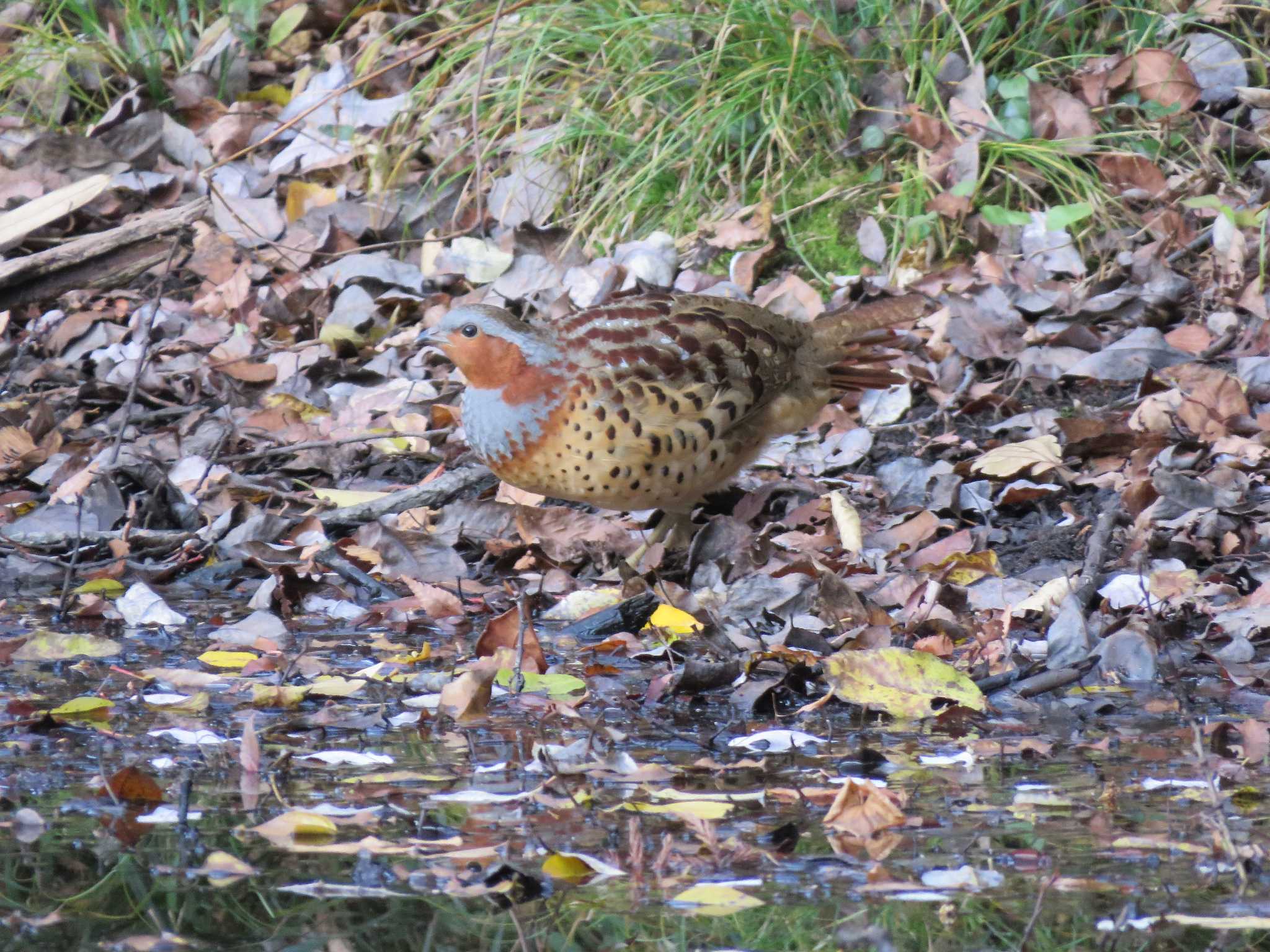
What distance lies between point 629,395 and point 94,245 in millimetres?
2942

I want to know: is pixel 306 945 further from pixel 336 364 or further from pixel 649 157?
pixel 649 157

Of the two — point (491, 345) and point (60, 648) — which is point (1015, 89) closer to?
point (491, 345)

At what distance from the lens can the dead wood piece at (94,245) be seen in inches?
250

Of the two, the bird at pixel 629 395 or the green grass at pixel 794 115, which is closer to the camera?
the bird at pixel 629 395

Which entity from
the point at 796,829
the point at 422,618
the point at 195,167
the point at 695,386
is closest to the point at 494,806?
the point at 796,829

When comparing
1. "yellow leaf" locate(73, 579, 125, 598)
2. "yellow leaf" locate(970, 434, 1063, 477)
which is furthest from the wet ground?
"yellow leaf" locate(970, 434, 1063, 477)

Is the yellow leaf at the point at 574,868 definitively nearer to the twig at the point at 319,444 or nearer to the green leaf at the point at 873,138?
the twig at the point at 319,444

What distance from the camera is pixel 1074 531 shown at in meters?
4.62

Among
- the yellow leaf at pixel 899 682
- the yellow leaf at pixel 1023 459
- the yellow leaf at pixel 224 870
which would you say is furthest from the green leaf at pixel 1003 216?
the yellow leaf at pixel 224 870

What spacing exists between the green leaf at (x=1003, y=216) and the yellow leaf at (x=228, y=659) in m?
3.50

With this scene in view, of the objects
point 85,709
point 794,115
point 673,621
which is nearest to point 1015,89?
point 794,115

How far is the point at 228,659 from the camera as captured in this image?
405cm

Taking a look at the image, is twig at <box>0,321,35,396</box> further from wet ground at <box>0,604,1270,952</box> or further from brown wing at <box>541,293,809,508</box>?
wet ground at <box>0,604,1270,952</box>

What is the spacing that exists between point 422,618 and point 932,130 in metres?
3.28
